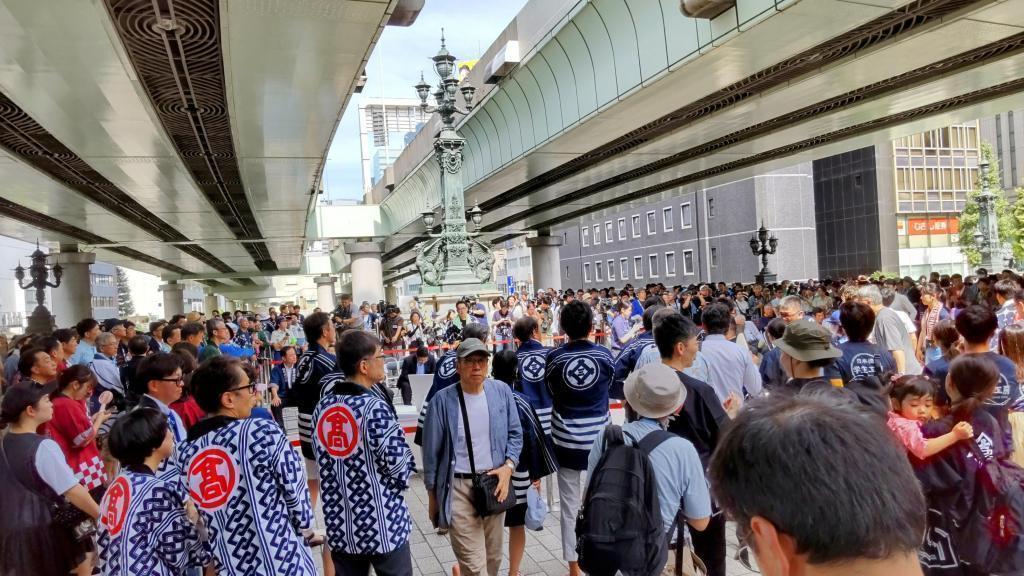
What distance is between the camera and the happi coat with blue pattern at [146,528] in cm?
294

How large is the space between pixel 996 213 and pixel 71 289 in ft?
188

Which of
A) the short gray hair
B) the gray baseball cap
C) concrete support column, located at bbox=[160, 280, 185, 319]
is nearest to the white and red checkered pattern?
the gray baseball cap

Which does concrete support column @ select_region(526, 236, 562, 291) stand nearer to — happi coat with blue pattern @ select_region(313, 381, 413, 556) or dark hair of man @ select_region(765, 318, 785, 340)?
dark hair of man @ select_region(765, 318, 785, 340)

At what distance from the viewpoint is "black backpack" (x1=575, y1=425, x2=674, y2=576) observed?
2617 mm

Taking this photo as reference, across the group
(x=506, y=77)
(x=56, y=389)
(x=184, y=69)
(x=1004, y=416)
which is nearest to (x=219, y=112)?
(x=184, y=69)

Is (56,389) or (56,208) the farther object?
(56,208)

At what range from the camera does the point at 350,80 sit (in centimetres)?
925

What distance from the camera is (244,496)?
2.93 m

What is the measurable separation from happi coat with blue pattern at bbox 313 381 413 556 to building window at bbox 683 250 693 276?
Answer: 48.3 meters

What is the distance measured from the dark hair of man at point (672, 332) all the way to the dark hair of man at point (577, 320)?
94cm

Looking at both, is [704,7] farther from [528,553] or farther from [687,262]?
Answer: [687,262]

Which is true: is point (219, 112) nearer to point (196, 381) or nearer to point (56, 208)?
point (196, 381)

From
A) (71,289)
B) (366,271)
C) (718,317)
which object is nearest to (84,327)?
(718,317)

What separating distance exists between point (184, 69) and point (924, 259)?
52.9 metres
